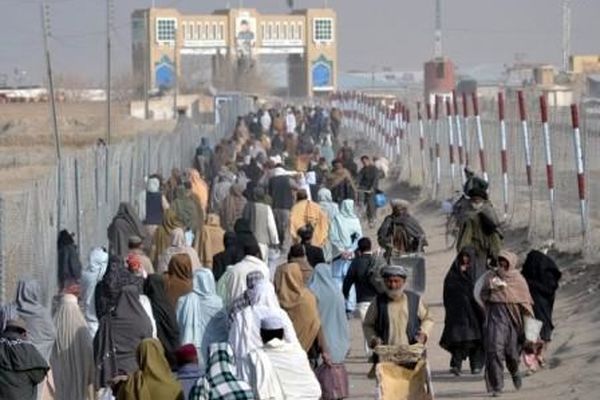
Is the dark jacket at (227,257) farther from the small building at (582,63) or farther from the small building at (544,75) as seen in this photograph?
the small building at (582,63)

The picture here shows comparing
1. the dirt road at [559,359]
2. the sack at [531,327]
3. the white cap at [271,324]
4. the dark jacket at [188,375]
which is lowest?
the dirt road at [559,359]

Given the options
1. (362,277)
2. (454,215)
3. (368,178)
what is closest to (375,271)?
(362,277)

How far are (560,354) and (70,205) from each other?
7.57 meters

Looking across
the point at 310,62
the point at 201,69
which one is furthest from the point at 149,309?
the point at 201,69

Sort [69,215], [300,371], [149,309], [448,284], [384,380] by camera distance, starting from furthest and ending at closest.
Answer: [69,215] → [448,284] → [149,309] → [384,380] → [300,371]

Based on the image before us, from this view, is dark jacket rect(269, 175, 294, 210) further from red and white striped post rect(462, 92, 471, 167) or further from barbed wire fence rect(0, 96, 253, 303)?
red and white striped post rect(462, 92, 471, 167)

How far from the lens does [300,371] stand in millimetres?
11406

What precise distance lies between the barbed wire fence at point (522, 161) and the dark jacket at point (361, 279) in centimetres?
598

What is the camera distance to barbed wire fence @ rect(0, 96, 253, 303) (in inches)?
751

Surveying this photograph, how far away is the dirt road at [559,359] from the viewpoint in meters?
15.9

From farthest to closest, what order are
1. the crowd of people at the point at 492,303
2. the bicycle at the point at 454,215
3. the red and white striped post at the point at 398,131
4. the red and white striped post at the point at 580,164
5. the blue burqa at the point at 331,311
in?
the red and white striped post at the point at 398,131 < the red and white striped post at the point at 580,164 < the bicycle at the point at 454,215 < the crowd of people at the point at 492,303 < the blue burqa at the point at 331,311

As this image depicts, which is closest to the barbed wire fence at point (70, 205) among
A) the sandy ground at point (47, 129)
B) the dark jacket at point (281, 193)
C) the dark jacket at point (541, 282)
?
the dark jacket at point (281, 193)

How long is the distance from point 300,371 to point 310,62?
4889 inches

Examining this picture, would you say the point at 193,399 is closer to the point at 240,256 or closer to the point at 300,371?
the point at 300,371
